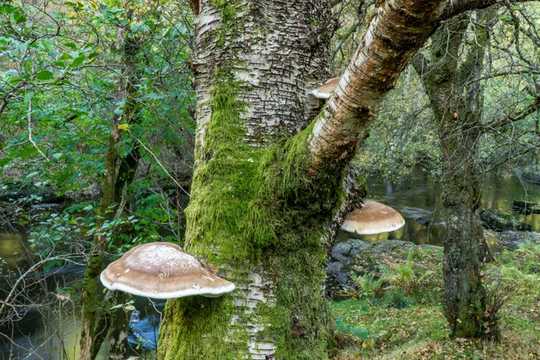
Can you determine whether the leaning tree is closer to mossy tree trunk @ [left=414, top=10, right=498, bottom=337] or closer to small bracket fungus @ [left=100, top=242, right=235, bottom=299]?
small bracket fungus @ [left=100, top=242, right=235, bottom=299]

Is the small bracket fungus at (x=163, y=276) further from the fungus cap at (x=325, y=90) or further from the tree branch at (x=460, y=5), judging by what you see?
the tree branch at (x=460, y=5)

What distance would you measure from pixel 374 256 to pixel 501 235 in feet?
19.8

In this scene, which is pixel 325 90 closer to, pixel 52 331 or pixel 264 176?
pixel 264 176

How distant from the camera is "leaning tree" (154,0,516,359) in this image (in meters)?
1.58

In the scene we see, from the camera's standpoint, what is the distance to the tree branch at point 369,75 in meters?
1.02

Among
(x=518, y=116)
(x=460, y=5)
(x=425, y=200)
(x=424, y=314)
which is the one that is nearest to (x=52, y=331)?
(x=424, y=314)

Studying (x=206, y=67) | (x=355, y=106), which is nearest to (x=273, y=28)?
(x=206, y=67)

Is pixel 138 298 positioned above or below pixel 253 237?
below

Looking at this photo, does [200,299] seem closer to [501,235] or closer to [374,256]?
[374,256]

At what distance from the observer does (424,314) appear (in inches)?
360

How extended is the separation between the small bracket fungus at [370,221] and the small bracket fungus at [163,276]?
2.60 feet

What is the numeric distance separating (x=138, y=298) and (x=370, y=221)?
933 centimetres

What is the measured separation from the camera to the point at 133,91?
6223mm

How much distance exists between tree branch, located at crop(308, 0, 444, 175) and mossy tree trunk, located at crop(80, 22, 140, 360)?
436 cm
